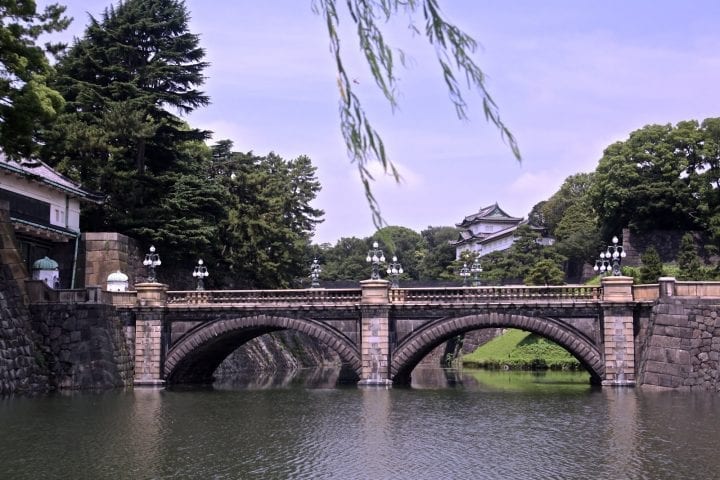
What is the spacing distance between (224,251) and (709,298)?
3257cm

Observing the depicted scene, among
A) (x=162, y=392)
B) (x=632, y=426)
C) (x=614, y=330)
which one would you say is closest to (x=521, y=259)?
(x=614, y=330)

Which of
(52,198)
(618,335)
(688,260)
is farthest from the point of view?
(688,260)

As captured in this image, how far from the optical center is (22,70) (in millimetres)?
31312

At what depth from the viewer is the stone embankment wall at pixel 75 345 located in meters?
39.6

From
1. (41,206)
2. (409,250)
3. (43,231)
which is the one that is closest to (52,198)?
(41,206)

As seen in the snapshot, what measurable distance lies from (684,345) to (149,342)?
966 inches

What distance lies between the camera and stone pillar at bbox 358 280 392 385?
141 ft

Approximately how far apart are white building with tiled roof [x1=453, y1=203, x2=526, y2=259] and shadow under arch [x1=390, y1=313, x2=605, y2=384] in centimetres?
6771

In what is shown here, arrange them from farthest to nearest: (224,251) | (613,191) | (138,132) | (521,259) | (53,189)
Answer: (521,259) → (613,191) → (224,251) → (138,132) → (53,189)

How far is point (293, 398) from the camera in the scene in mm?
40062

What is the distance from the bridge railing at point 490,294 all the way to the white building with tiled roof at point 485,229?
220ft

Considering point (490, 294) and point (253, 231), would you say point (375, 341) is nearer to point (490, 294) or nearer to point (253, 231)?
point (490, 294)

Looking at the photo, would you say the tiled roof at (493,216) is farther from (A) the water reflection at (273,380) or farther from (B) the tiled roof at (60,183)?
(B) the tiled roof at (60,183)

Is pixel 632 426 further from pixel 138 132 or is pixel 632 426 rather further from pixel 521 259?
pixel 521 259
